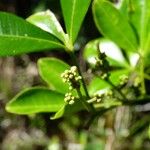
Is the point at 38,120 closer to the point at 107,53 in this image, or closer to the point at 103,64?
the point at 107,53

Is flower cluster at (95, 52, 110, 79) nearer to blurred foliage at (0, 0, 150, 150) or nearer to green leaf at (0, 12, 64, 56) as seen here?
green leaf at (0, 12, 64, 56)

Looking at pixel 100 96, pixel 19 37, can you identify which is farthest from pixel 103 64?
pixel 19 37

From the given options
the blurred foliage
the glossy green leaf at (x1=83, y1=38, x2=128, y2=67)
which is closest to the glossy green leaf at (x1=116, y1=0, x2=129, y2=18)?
the glossy green leaf at (x1=83, y1=38, x2=128, y2=67)

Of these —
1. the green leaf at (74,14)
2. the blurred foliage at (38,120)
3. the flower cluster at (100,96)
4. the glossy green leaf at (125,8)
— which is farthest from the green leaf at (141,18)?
the blurred foliage at (38,120)

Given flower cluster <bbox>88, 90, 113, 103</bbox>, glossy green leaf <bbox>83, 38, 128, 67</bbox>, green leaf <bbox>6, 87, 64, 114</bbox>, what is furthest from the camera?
glossy green leaf <bbox>83, 38, 128, 67</bbox>

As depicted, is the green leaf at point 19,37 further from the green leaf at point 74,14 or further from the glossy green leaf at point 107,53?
the glossy green leaf at point 107,53
